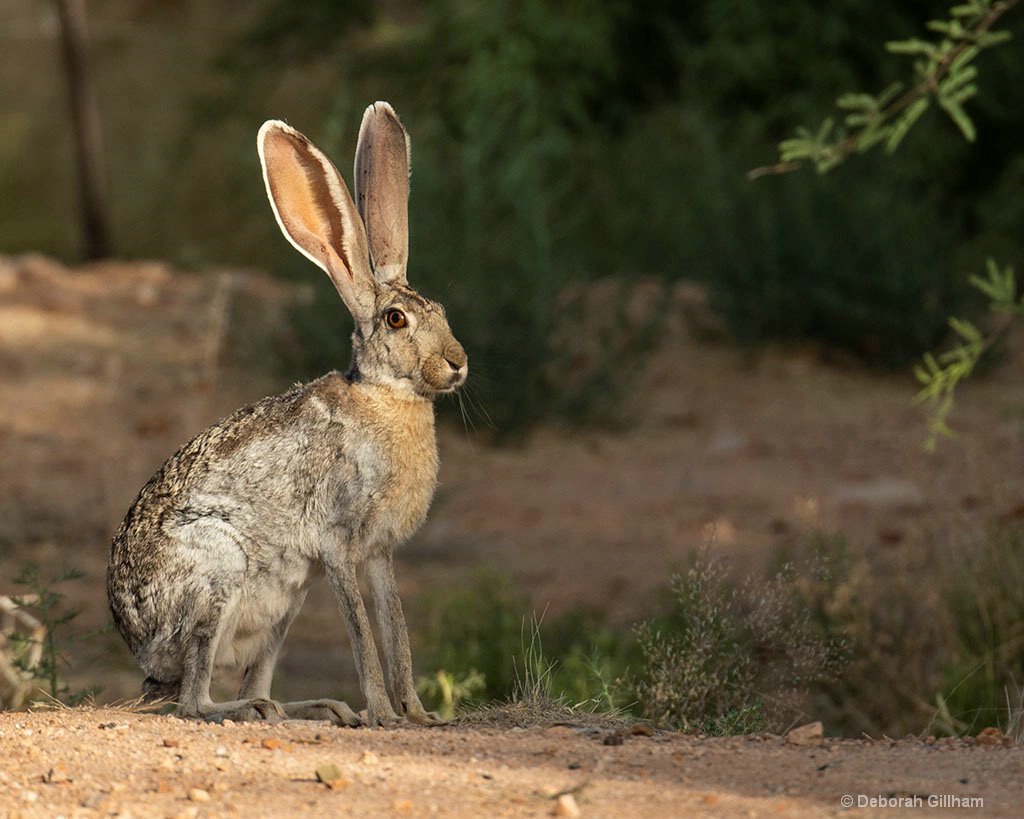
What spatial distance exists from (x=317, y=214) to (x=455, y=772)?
1.81 m

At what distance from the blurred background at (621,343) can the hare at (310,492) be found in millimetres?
989

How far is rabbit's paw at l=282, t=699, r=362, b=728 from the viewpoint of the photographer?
171 inches

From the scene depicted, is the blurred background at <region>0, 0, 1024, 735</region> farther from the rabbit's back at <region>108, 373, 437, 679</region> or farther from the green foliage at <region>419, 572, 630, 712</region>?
the rabbit's back at <region>108, 373, 437, 679</region>

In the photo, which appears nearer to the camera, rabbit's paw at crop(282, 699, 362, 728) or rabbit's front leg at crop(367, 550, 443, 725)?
rabbit's paw at crop(282, 699, 362, 728)

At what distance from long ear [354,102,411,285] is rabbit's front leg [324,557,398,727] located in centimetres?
91

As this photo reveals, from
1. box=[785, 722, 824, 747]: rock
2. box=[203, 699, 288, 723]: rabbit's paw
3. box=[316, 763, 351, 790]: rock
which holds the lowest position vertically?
box=[785, 722, 824, 747]: rock

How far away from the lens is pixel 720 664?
15.3 feet

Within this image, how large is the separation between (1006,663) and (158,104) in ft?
56.0

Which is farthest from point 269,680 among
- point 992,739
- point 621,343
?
point 621,343

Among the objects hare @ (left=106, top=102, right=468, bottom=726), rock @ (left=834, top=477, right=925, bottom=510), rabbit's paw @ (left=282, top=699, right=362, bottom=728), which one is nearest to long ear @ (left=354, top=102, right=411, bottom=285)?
hare @ (left=106, top=102, right=468, bottom=726)

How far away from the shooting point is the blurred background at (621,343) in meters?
6.68

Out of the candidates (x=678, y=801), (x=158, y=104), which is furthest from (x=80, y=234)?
(x=678, y=801)

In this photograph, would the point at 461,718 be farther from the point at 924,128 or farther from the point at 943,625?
the point at 924,128

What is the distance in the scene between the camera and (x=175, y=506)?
4434 millimetres
